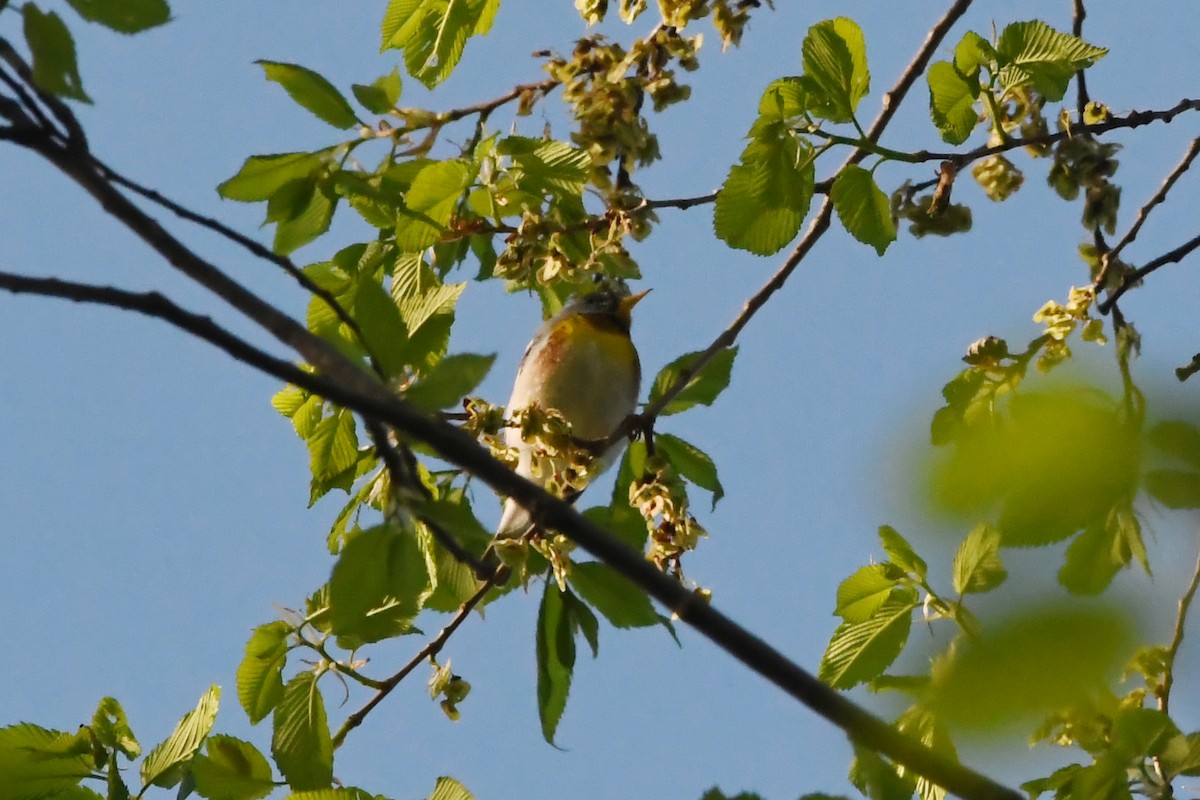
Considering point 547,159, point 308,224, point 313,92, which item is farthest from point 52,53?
point 547,159

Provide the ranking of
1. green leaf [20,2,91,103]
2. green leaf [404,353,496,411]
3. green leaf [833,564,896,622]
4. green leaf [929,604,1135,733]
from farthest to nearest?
green leaf [833,564,896,622], green leaf [404,353,496,411], green leaf [20,2,91,103], green leaf [929,604,1135,733]

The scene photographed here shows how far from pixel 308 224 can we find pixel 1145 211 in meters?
1.75

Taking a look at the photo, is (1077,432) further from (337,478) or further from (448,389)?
(337,478)

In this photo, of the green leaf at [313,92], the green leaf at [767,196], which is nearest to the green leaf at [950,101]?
the green leaf at [767,196]

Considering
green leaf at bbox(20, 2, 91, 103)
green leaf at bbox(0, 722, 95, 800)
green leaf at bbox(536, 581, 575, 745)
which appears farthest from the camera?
green leaf at bbox(0, 722, 95, 800)

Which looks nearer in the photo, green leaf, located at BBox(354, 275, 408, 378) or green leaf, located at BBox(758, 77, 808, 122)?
green leaf, located at BBox(354, 275, 408, 378)

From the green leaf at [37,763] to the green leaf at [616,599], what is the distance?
1056 millimetres

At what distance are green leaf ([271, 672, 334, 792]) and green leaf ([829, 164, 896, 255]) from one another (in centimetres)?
143

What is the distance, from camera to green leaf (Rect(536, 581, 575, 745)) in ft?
7.14

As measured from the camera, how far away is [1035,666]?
0.70m

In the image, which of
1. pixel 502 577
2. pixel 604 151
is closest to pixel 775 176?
pixel 604 151

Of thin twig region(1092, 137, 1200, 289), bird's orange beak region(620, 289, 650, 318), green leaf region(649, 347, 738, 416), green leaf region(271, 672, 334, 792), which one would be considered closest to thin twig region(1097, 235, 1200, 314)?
thin twig region(1092, 137, 1200, 289)

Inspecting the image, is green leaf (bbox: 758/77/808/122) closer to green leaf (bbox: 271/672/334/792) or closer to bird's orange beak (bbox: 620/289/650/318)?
green leaf (bbox: 271/672/334/792)

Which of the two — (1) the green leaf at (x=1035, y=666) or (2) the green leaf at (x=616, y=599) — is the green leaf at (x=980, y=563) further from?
(2) the green leaf at (x=616, y=599)
